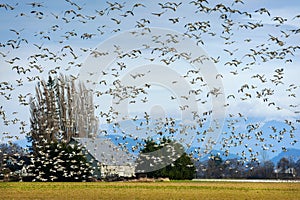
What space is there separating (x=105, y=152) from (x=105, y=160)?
4.05 metres

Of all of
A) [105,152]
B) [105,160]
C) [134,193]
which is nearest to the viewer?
[134,193]

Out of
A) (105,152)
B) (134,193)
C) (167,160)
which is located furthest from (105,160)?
(134,193)

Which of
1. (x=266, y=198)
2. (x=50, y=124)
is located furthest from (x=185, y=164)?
(x=266, y=198)

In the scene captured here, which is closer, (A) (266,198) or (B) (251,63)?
(B) (251,63)

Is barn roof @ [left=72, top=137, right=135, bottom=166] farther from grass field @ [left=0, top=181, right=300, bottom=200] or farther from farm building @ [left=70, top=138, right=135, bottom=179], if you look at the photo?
grass field @ [left=0, top=181, right=300, bottom=200]

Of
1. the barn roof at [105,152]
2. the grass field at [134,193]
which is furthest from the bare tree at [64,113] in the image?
the grass field at [134,193]

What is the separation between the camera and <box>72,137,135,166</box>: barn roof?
88.9 metres

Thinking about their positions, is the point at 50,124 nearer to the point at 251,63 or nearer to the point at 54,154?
the point at 54,154

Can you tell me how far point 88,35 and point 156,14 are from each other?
6298mm

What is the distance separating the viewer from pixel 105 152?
310ft

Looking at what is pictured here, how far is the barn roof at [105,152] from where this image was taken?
8888 centimetres

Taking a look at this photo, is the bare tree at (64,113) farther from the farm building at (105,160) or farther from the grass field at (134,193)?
the grass field at (134,193)

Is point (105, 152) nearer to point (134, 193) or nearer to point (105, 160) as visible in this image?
point (105, 160)

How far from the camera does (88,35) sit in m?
36.2
